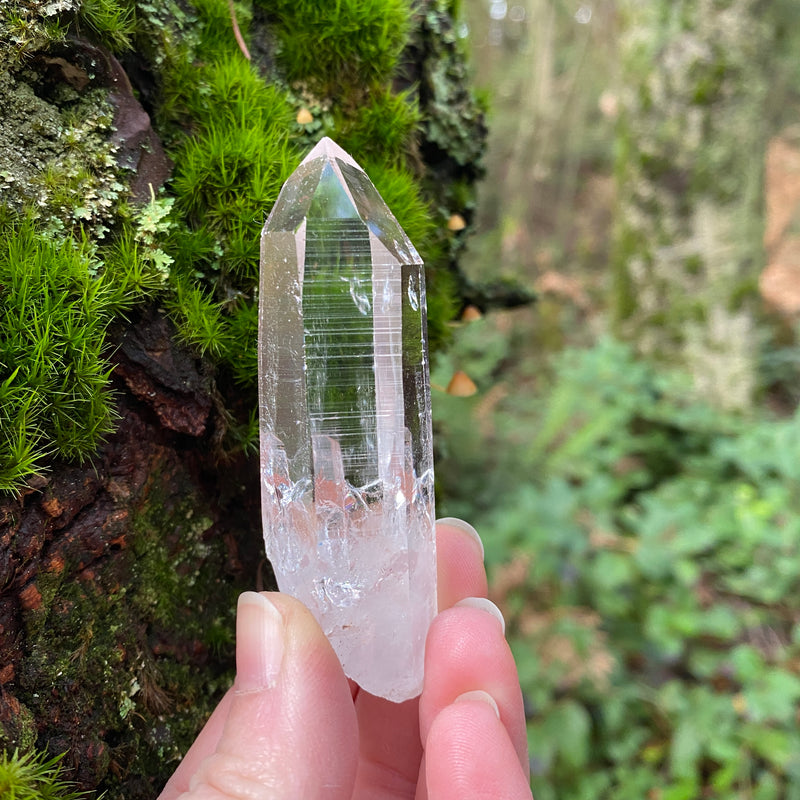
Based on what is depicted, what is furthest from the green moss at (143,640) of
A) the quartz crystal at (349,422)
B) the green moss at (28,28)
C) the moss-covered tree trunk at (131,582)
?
the green moss at (28,28)

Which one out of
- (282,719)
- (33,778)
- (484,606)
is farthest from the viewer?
(484,606)

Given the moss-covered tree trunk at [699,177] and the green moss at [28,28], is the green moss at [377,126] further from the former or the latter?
the moss-covered tree trunk at [699,177]

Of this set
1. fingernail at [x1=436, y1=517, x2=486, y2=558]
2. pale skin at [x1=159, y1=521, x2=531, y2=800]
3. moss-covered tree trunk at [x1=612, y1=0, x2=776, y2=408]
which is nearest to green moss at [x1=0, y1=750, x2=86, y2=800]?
pale skin at [x1=159, y1=521, x2=531, y2=800]

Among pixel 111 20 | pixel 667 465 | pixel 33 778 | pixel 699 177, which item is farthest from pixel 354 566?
pixel 699 177

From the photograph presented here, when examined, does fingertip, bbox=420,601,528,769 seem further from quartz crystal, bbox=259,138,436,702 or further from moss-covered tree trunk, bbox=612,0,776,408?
moss-covered tree trunk, bbox=612,0,776,408

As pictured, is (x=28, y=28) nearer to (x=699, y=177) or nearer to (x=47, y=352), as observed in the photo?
(x=47, y=352)

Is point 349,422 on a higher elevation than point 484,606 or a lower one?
higher
